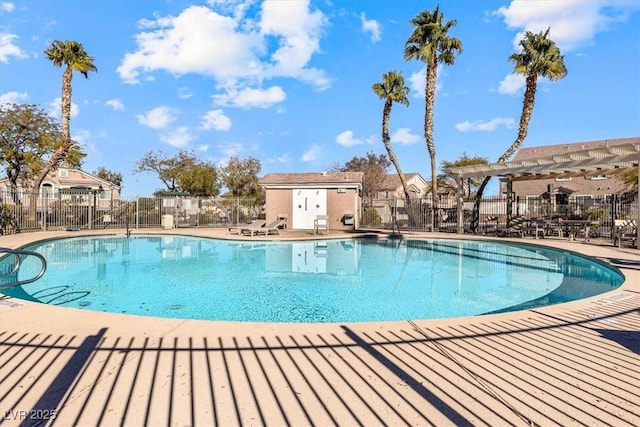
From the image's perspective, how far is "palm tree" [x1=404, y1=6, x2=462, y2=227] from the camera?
19219 mm

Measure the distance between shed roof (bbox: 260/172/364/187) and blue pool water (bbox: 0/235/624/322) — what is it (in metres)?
7.89

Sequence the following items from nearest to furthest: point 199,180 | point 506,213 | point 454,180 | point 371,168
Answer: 1. point 506,213
2. point 199,180
3. point 454,180
4. point 371,168

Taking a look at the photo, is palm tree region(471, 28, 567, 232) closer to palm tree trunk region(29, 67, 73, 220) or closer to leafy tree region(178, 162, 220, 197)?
palm tree trunk region(29, 67, 73, 220)

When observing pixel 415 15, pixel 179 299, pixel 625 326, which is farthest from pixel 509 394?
pixel 415 15

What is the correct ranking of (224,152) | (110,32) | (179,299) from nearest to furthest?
(179,299) → (110,32) → (224,152)

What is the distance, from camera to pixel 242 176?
34781 mm

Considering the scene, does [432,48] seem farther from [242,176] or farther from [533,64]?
[242,176]

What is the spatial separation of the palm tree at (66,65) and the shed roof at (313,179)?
1055 cm

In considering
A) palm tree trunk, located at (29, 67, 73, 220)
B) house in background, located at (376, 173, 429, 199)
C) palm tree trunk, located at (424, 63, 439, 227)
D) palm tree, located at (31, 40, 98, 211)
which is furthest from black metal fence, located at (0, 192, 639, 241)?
house in background, located at (376, 173, 429, 199)

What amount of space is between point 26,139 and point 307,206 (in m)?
18.2

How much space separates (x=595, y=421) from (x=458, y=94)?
931 inches

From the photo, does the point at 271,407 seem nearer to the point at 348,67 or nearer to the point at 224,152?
the point at 348,67

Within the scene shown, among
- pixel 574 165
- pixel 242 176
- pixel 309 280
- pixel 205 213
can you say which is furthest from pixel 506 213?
pixel 242 176

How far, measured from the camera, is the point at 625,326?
3941mm
